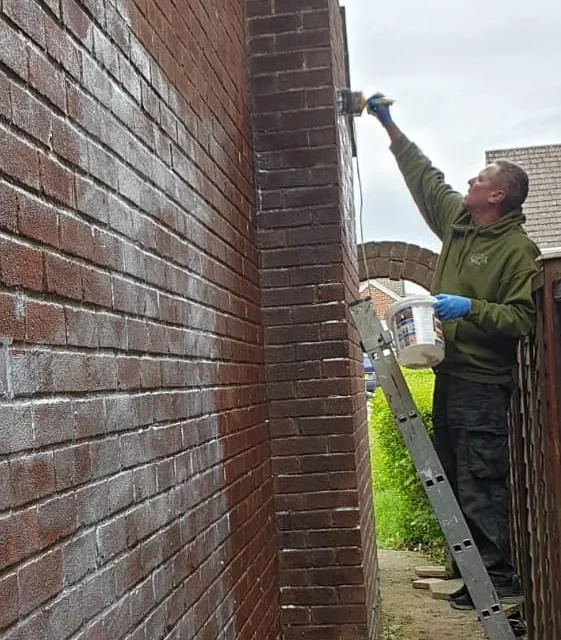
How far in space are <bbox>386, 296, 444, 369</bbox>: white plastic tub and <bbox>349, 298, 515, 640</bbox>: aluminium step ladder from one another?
0.06m

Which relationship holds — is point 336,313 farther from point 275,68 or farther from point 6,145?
point 6,145

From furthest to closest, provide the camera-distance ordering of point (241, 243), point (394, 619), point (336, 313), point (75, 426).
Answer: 1. point (394, 619)
2. point (336, 313)
3. point (241, 243)
4. point (75, 426)

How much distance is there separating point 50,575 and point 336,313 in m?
2.68

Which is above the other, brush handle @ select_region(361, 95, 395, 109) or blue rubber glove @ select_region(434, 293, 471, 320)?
brush handle @ select_region(361, 95, 395, 109)

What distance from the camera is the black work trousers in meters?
4.36

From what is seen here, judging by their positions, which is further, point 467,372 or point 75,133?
point 467,372

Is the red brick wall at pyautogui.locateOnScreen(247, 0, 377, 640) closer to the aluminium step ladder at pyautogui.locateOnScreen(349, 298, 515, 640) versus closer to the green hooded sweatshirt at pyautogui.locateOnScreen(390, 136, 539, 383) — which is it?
the aluminium step ladder at pyautogui.locateOnScreen(349, 298, 515, 640)

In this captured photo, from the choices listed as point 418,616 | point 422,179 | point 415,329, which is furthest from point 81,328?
point 418,616

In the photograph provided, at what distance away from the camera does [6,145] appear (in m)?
1.52

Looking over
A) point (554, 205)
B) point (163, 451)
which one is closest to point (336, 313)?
point (163, 451)

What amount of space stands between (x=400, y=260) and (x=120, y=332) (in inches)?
340

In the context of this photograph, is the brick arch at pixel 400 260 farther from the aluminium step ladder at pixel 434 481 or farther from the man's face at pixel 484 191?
the aluminium step ladder at pixel 434 481

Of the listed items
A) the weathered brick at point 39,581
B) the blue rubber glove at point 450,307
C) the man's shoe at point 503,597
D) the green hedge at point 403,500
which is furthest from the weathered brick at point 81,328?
the green hedge at point 403,500

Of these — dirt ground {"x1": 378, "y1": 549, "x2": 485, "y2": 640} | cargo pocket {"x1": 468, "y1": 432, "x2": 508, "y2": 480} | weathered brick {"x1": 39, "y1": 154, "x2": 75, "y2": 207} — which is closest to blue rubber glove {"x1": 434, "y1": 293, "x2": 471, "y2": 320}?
cargo pocket {"x1": 468, "y1": 432, "x2": 508, "y2": 480}
